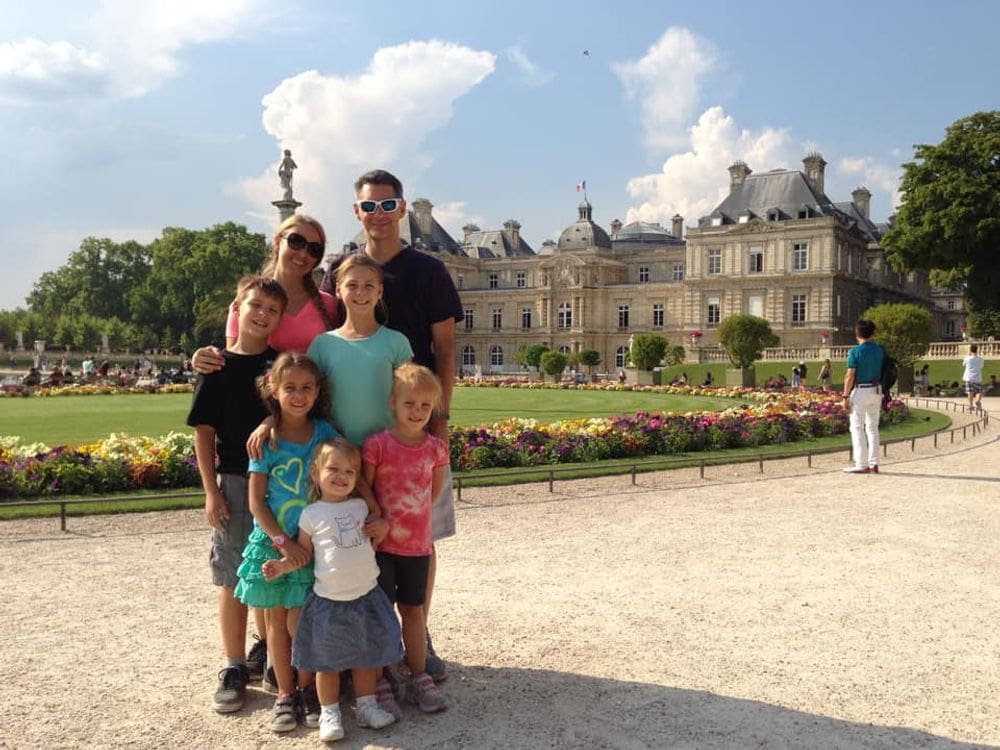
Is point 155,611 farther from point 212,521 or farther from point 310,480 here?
point 310,480

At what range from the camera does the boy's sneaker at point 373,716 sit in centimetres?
329

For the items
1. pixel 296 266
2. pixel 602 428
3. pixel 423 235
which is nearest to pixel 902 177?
pixel 602 428

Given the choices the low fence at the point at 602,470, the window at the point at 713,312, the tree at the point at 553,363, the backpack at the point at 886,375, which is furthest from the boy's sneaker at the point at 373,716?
the window at the point at 713,312

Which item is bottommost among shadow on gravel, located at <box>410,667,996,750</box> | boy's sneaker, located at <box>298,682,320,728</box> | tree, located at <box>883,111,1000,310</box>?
shadow on gravel, located at <box>410,667,996,750</box>

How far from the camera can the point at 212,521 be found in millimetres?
3570

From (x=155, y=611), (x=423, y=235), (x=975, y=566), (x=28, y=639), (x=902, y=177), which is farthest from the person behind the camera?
(x=423, y=235)

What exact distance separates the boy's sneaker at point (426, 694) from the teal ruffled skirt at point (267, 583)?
595 millimetres

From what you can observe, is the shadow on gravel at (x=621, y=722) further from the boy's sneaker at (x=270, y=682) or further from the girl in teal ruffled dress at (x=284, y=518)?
the boy's sneaker at (x=270, y=682)

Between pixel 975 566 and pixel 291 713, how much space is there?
4516mm

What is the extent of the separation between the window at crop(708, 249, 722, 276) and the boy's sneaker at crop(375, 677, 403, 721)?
49.5m

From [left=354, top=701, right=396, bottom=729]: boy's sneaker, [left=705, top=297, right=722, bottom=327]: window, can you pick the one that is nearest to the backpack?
[left=354, top=701, right=396, bottom=729]: boy's sneaker

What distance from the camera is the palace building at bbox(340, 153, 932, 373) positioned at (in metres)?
48.1

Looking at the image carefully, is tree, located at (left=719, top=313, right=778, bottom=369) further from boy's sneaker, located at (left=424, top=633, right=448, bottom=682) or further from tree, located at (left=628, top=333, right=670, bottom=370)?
boy's sneaker, located at (left=424, top=633, right=448, bottom=682)

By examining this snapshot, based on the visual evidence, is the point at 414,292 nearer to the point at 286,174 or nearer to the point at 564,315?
the point at 286,174
